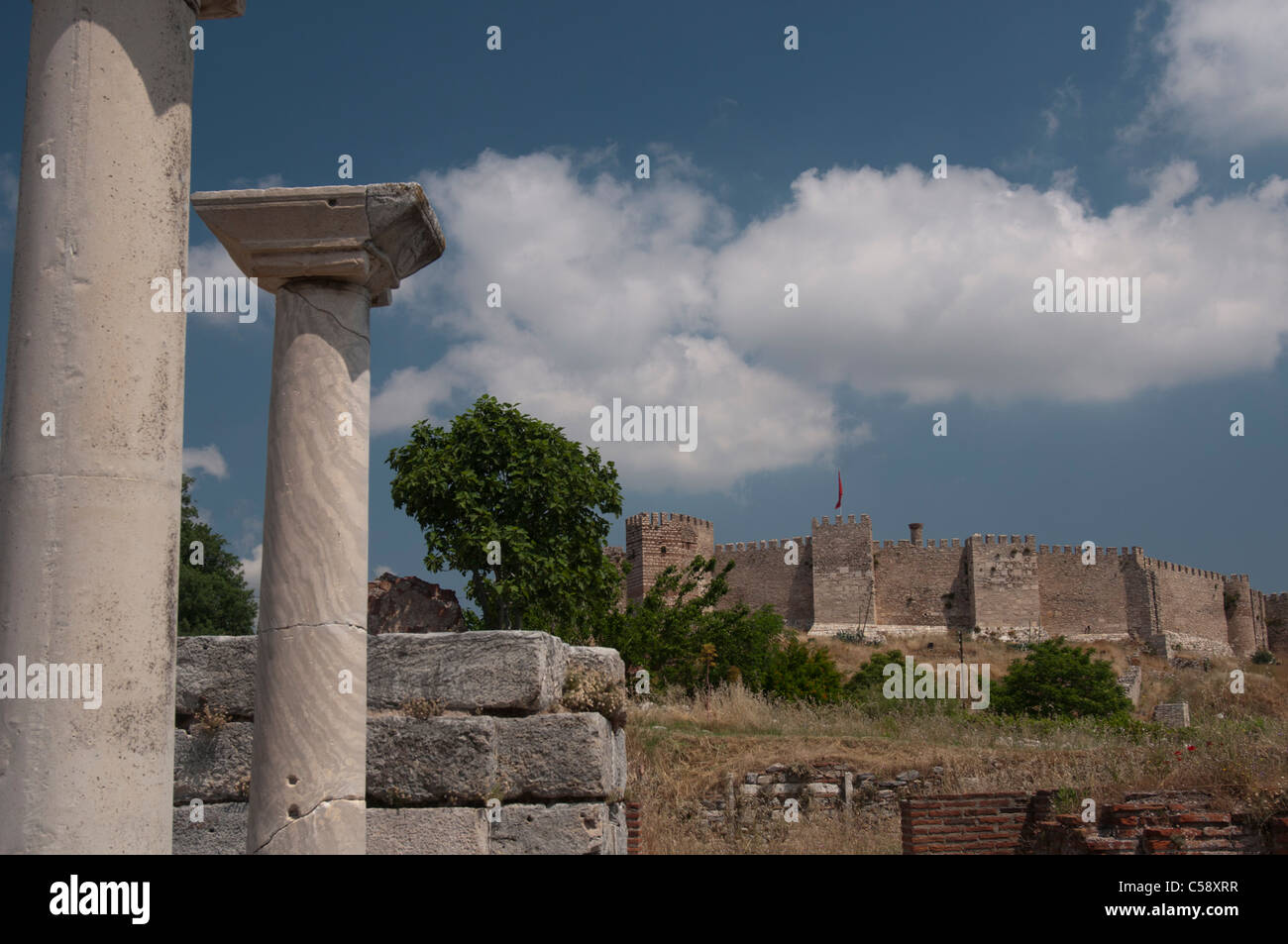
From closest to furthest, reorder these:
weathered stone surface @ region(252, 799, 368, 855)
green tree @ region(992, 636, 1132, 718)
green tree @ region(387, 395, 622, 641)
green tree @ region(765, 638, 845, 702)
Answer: weathered stone surface @ region(252, 799, 368, 855), green tree @ region(387, 395, 622, 641), green tree @ region(765, 638, 845, 702), green tree @ region(992, 636, 1132, 718)

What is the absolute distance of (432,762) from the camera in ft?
21.0

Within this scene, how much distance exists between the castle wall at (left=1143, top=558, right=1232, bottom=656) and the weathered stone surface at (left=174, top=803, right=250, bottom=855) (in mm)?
55317

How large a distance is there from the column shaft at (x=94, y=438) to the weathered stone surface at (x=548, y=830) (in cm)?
283

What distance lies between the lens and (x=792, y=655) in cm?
2581

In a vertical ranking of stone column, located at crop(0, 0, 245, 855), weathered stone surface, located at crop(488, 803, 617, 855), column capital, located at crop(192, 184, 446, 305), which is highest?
column capital, located at crop(192, 184, 446, 305)

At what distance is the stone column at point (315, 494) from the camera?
197 inches

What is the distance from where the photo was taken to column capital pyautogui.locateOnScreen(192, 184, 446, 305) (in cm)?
531

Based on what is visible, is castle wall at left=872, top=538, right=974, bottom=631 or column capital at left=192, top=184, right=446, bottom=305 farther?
castle wall at left=872, top=538, right=974, bottom=631

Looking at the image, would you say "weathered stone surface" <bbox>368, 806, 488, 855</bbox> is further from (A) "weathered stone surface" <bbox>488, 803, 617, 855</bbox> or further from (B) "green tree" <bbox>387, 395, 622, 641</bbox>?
(B) "green tree" <bbox>387, 395, 622, 641</bbox>

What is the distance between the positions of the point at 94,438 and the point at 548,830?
3.66m

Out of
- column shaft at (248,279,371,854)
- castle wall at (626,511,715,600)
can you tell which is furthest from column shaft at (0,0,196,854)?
→ castle wall at (626,511,715,600)

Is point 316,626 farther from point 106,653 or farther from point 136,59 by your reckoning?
point 136,59

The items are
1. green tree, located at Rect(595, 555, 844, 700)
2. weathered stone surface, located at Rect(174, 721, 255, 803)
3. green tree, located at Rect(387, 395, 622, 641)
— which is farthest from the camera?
green tree, located at Rect(595, 555, 844, 700)
